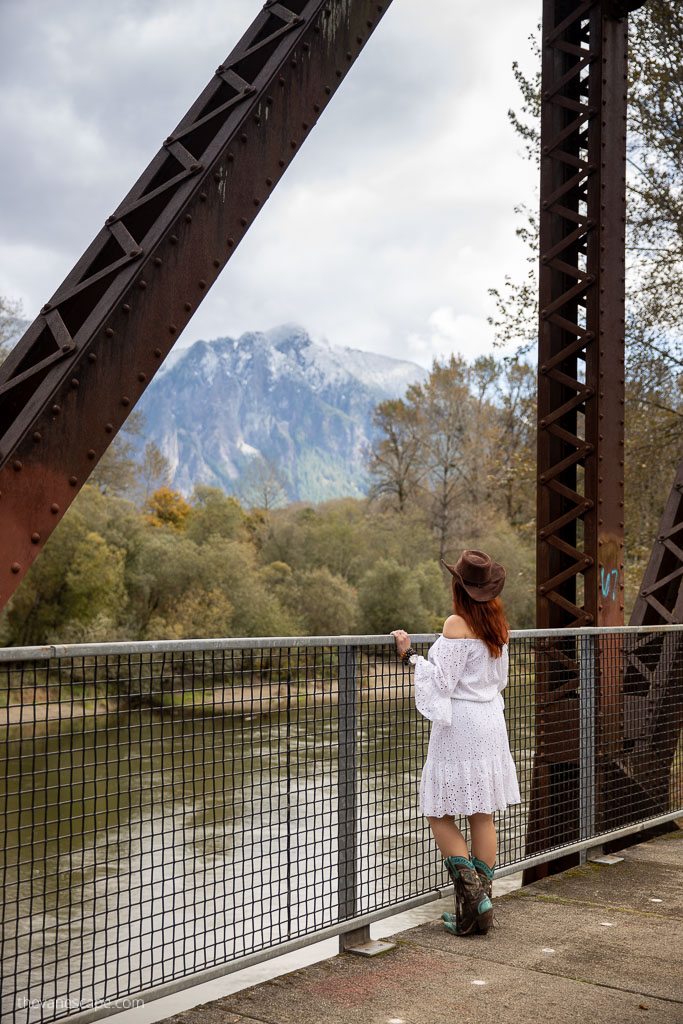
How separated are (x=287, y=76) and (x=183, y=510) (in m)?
66.9

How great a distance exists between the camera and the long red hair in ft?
14.0

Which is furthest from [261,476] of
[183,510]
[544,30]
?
[544,30]

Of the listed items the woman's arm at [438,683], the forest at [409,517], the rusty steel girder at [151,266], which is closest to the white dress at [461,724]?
the woman's arm at [438,683]

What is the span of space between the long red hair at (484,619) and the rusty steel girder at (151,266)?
5.29 feet

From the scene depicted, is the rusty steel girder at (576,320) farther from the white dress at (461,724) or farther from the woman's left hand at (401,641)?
the woman's left hand at (401,641)

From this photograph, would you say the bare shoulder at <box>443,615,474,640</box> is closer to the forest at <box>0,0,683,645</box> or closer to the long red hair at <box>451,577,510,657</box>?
the long red hair at <box>451,577,510,657</box>

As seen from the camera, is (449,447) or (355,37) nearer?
(355,37)

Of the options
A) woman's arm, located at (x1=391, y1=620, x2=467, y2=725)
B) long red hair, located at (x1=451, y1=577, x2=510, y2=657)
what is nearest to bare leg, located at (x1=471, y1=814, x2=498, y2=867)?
woman's arm, located at (x1=391, y1=620, x2=467, y2=725)

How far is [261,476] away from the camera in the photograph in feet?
305

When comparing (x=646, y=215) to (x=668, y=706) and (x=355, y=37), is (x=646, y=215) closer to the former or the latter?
(x=668, y=706)

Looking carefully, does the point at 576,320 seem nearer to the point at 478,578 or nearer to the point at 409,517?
the point at 478,578

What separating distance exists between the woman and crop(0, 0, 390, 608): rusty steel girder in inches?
62.1

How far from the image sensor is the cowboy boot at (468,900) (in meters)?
4.28

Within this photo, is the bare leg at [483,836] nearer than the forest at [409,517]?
Yes
